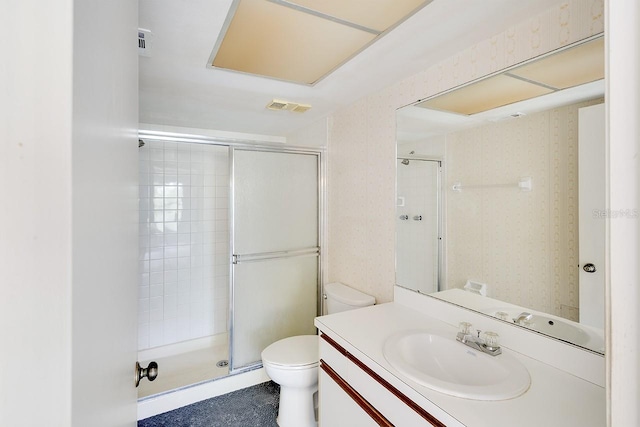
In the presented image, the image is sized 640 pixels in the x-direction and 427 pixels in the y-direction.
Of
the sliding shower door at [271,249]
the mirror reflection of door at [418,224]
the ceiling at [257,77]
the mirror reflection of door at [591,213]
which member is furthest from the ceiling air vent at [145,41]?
the mirror reflection of door at [591,213]

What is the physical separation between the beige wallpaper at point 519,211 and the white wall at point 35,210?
4.58 ft

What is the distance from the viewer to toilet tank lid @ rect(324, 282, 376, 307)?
1.97m

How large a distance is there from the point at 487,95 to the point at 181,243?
9.08 feet

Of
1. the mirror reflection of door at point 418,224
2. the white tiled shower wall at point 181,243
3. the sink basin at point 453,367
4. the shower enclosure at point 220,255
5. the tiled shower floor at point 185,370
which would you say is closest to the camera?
the sink basin at point 453,367

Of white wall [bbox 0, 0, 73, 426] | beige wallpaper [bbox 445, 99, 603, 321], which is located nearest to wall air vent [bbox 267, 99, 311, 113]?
beige wallpaper [bbox 445, 99, 603, 321]

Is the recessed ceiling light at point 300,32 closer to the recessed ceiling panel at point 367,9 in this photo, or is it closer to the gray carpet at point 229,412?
the recessed ceiling panel at point 367,9

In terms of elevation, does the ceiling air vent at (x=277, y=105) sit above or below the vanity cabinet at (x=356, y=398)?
above

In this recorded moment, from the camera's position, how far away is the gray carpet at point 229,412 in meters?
1.82

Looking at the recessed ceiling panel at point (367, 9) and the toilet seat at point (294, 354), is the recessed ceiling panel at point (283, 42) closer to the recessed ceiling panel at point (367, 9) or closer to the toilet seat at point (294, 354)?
the recessed ceiling panel at point (367, 9)

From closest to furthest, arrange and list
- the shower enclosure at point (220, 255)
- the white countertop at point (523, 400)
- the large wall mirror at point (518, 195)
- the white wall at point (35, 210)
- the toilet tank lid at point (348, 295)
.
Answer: the white wall at point (35, 210) < the white countertop at point (523, 400) < the large wall mirror at point (518, 195) < the toilet tank lid at point (348, 295) < the shower enclosure at point (220, 255)

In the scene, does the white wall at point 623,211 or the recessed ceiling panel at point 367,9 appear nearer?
the white wall at point 623,211

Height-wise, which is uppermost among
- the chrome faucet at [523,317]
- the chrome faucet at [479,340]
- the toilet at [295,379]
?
the chrome faucet at [523,317]

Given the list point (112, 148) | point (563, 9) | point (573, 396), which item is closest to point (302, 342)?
point (573, 396)

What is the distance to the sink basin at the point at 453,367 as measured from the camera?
2.99 feet
